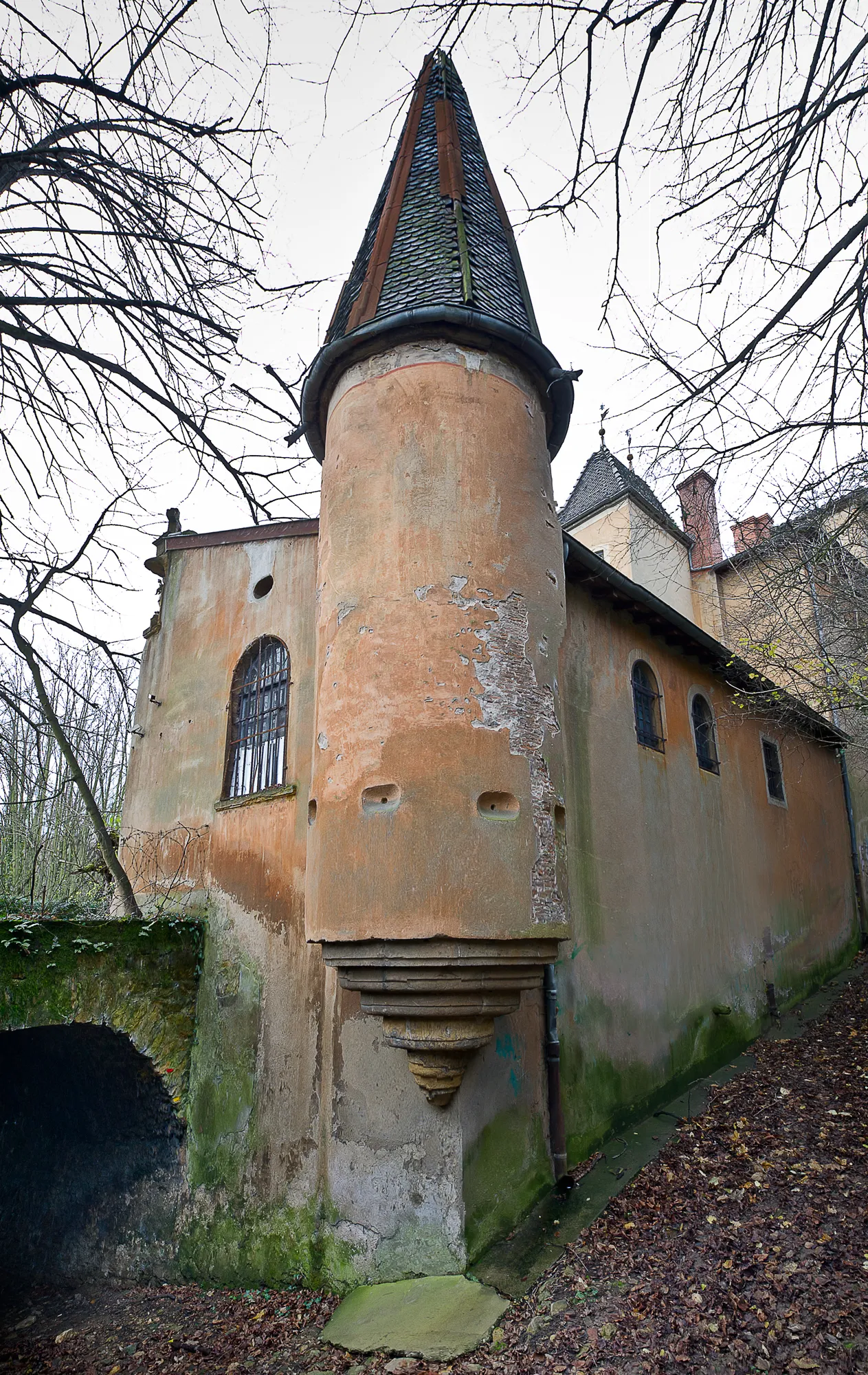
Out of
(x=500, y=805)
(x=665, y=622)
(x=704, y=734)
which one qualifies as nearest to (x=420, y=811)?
(x=500, y=805)

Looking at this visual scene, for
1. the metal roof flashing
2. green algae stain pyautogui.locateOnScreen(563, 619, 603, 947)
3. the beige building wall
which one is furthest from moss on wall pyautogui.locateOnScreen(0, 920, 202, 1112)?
the beige building wall

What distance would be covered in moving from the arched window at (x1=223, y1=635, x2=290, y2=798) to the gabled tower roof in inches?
88.5

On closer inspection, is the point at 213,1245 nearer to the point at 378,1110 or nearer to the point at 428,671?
the point at 378,1110

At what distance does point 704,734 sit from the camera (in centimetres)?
1104

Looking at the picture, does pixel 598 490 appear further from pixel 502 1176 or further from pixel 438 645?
pixel 502 1176

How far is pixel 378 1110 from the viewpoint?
20.2 feet

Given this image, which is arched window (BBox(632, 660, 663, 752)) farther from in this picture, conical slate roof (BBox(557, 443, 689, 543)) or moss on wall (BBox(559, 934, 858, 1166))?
conical slate roof (BBox(557, 443, 689, 543))

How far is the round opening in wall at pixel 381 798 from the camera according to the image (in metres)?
5.55

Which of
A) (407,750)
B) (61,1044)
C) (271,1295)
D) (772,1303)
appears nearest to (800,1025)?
(772,1303)

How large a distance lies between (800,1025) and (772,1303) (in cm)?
710

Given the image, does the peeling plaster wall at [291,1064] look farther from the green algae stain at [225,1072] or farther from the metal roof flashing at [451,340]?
the metal roof flashing at [451,340]

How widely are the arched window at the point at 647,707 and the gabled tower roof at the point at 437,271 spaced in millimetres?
3202

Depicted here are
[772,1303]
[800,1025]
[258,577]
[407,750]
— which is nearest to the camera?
[772,1303]

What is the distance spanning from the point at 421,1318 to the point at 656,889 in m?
4.72
